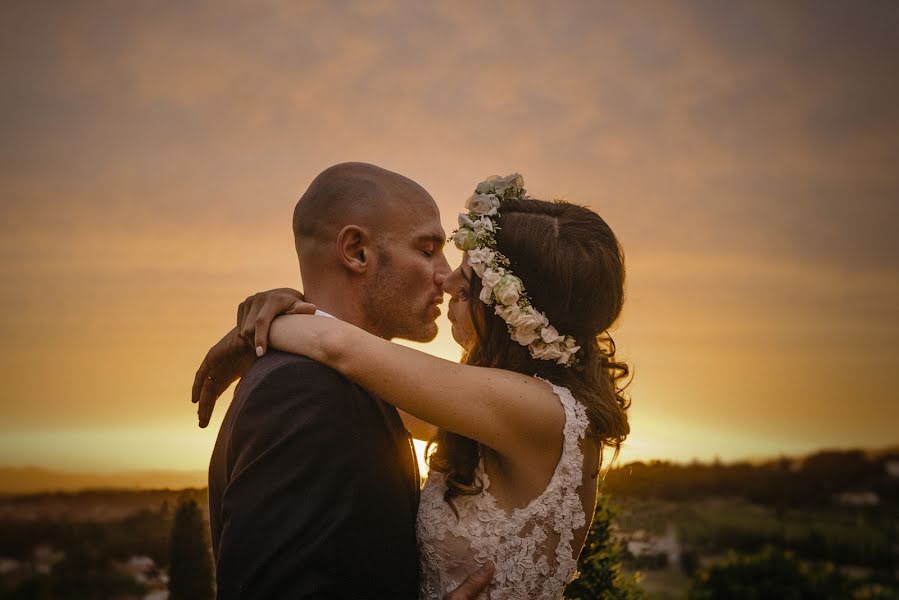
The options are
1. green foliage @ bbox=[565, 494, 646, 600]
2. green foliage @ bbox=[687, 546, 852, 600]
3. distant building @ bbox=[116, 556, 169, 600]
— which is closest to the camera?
green foliage @ bbox=[565, 494, 646, 600]

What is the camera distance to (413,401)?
3154 mm

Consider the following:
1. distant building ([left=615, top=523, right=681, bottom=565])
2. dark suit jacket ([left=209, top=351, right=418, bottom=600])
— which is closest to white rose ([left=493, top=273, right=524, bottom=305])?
dark suit jacket ([left=209, top=351, right=418, bottom=600])

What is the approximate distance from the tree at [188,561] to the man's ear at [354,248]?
577 centimetres

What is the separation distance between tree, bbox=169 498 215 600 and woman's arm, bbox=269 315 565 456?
6009mm

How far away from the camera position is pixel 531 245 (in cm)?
376

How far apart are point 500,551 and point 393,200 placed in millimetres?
1855

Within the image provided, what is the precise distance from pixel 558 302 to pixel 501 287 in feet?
1.03

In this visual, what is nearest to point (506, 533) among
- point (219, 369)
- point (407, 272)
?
point (407, 272)

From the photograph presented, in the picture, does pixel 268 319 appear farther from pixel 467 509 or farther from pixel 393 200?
pixel 467 509

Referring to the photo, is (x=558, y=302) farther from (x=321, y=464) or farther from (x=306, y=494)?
(x=306, y=494)

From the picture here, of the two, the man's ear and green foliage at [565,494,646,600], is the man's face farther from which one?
green foliage at [565,494,646,600]

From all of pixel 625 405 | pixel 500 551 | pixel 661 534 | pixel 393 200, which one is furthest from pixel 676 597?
pixel 393 200

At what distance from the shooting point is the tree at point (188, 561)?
8.39 m

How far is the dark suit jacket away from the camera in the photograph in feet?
8.96
